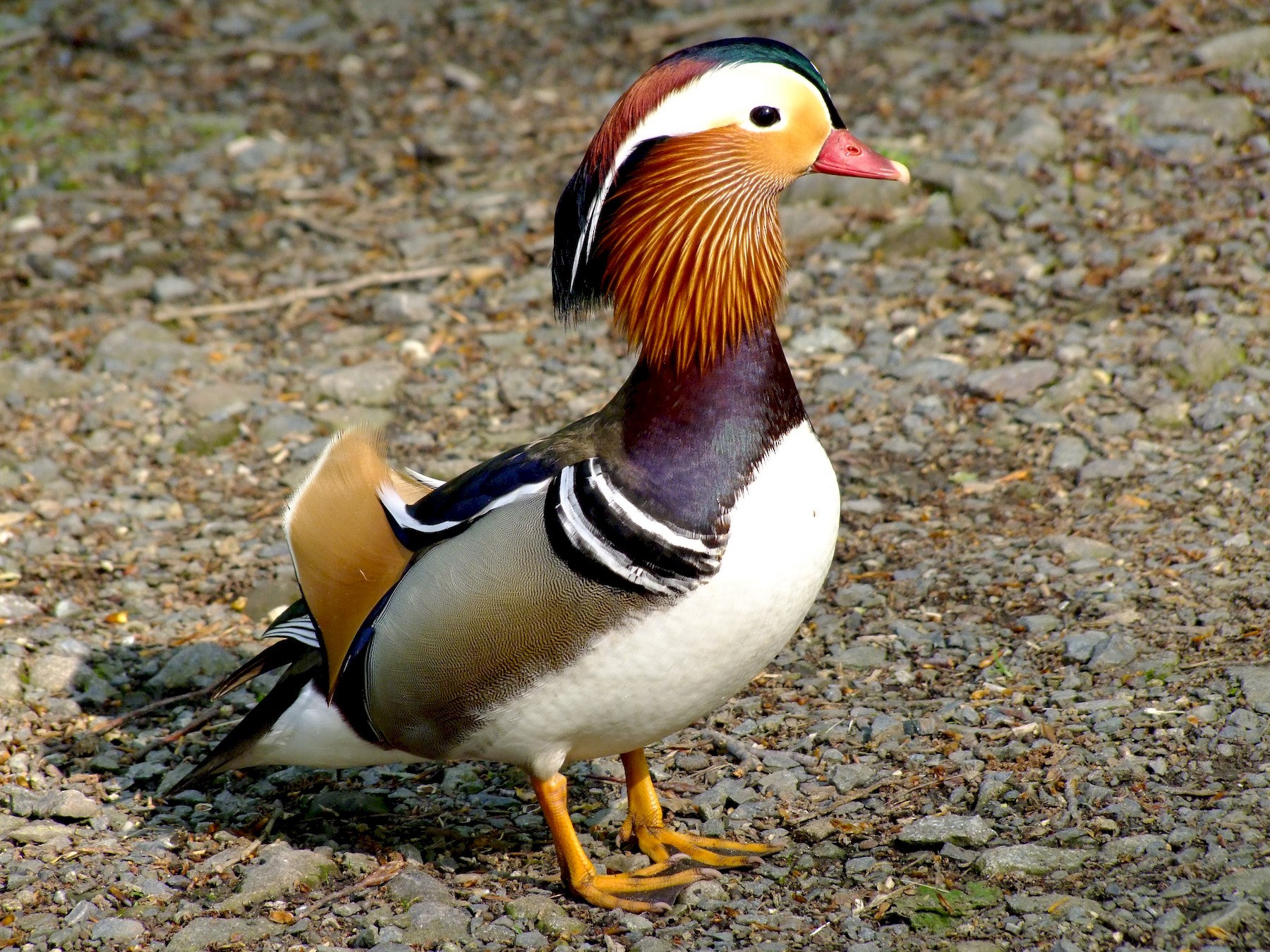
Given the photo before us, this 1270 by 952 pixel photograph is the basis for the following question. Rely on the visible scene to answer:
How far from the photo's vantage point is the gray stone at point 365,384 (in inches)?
231

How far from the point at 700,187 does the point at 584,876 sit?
1.64m

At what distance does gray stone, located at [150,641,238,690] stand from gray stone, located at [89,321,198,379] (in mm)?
1893

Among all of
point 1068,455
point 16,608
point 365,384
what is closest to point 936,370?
point 1068,455

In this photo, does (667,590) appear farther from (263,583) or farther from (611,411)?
(263,583)

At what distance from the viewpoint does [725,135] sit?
3092mm

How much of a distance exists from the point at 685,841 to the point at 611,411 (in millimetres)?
1104

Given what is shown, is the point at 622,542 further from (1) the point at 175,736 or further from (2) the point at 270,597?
(2) the point at 270,597

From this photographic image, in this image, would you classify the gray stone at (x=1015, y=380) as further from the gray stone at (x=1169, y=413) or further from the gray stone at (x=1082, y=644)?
the gray stone at (x=1082, y=644)

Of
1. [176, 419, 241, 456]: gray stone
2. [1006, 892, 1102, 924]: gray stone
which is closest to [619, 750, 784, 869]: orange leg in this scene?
[1006, 892, 1102, 924]: gray stone

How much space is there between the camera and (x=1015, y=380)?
5.46 meters

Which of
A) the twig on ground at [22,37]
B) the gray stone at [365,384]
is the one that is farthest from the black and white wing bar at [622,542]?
the twig on ground at [22,37]

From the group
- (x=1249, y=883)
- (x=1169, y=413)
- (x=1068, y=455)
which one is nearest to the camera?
(x=1249, y=883)

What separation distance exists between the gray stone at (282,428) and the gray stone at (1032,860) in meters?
3.40

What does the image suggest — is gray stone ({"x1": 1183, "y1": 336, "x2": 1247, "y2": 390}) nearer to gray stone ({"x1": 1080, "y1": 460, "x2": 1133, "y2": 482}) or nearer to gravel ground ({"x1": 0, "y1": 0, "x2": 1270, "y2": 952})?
gravel ground ({"x1": 0, "y1": 0, "x2": 1270, "y2": 952})
